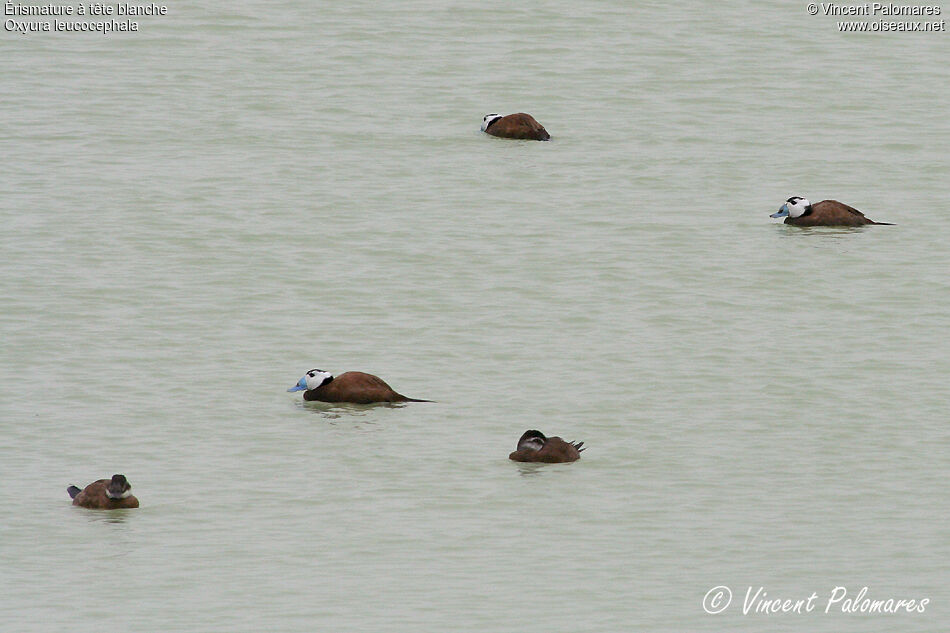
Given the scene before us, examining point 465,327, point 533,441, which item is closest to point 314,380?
point 533,441

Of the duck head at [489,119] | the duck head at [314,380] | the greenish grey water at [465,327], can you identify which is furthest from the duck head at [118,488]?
the duck head at [489,119]

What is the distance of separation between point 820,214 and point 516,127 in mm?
6834

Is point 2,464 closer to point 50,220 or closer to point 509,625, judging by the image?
point 509,625

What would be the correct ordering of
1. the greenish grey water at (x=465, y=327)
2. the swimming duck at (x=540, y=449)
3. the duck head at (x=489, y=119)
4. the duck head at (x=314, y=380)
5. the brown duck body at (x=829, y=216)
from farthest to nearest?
the duck head at (x=489, y=119), the brown duck body at (x=829, y=216), the duck head at (x=314, y=380), the swimming duck at (x=540, y=449), the greenish grey water at (x=465, y=327)

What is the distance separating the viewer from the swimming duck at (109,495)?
15.8 meters

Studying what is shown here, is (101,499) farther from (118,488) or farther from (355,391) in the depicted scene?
(355,391)

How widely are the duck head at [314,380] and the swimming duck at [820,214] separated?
10623mm

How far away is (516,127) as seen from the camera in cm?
3375

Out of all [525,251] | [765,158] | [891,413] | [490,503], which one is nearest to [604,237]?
[525,251]

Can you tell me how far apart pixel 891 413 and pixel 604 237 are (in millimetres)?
8546

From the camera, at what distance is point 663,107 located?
36625 millimetres

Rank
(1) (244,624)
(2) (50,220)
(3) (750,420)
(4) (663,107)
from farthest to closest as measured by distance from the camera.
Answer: (4) (663,107) → (2) (50,220) → (3) (750,420) → (1) (244,624)

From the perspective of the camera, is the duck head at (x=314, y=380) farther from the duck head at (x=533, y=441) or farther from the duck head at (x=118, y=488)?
the duck head at (x=118, y=488)

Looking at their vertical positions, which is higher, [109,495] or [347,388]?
[347,388]
